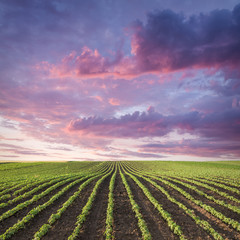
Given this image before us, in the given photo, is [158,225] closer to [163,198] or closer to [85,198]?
[163,198]

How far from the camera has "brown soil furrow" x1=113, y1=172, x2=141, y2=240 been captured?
11.2 meters

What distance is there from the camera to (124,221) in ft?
43.3

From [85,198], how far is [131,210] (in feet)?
20.0

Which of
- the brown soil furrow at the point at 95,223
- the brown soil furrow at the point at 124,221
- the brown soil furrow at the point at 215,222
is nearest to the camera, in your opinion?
the brown soil furrow at the point at 124,221

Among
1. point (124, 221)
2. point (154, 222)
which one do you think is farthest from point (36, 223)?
point (154, 222)

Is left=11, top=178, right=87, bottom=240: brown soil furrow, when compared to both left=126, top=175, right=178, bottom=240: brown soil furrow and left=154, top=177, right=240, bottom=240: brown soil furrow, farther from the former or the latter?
left=154, top=177, right=240, bottom=240: brown soil furrow

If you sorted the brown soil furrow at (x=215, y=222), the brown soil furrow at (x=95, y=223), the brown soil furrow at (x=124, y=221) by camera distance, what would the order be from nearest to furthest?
1. the brown soil furrow at (x=124, y=221)
2. the brown soil furrow at (x=95, y=223)
3. the brown soil furrow at (x=215, y=222)

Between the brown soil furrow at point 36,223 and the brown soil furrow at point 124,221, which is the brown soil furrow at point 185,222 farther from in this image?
the brown soil furrow at point 36,223

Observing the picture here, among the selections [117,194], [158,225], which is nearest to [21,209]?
[117,194]

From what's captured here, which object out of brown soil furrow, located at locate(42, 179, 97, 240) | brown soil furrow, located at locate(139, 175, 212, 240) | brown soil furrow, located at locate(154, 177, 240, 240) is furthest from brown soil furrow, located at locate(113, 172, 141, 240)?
brown soil furrow, located at locate(154, 177, 240, 240)

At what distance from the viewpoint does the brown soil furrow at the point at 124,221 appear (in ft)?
36.6

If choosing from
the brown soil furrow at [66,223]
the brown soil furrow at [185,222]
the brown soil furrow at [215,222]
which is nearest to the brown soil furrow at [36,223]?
the brown soil furrow at [66,223]

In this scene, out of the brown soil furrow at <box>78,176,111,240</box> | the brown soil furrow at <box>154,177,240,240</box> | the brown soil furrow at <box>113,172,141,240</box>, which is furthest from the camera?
the brown soil furrow at <box>154,177,240,240</box>

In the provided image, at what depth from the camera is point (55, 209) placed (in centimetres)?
1579
